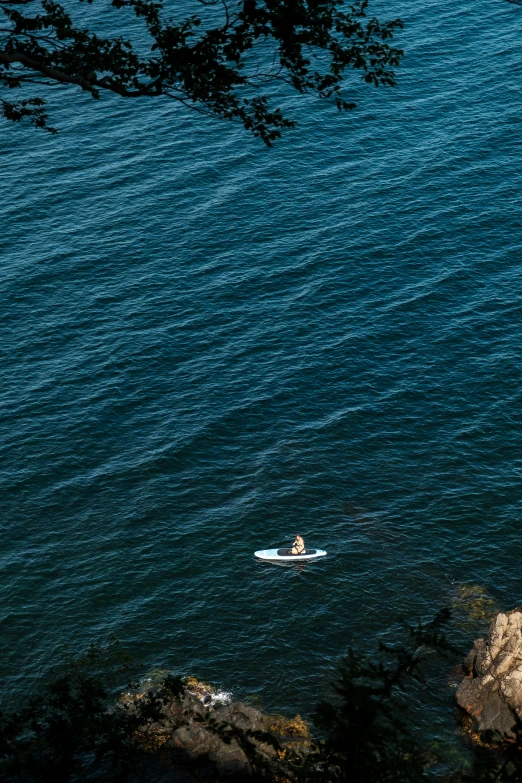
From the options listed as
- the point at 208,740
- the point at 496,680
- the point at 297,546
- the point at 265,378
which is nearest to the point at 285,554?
the point at 297,546

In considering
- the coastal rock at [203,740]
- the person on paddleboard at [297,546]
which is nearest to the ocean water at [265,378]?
the person on paddleboard at [297,546]

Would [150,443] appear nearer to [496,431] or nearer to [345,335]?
[345,335]

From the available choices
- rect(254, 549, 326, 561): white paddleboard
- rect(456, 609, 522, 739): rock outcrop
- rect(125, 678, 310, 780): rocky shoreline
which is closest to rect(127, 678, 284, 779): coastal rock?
rect(125, 678, 310, 780): rocky shoreline

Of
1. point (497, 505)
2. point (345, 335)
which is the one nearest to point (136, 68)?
point (497, 505)

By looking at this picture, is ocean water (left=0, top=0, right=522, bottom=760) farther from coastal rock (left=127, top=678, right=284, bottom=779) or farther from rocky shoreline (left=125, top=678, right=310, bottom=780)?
coastal rock (left=127, top=678, right=284, bottom=779)

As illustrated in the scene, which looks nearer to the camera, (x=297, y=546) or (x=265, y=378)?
(x=297, y=546)

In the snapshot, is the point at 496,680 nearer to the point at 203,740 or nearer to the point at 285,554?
the point at 203,740
